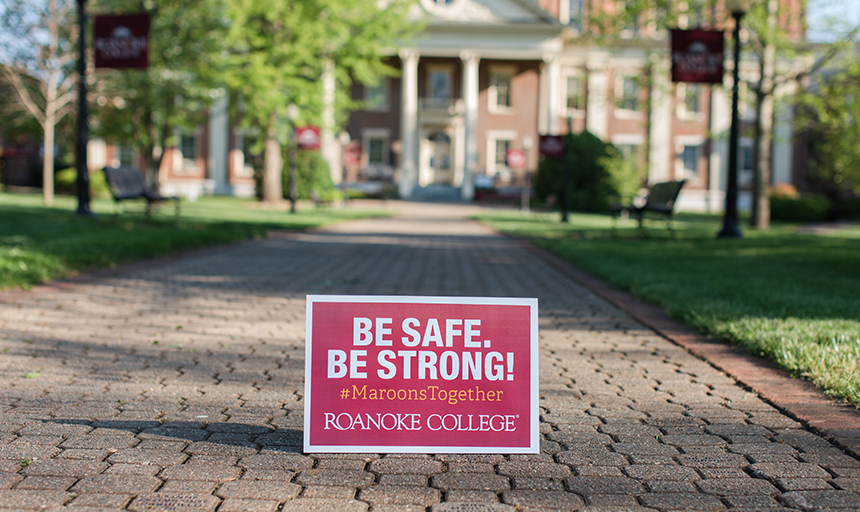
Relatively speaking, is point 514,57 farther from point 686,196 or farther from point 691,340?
point 691,340

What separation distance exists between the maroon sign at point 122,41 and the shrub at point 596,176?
19864mm

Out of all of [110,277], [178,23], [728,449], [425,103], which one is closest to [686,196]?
[425,103]

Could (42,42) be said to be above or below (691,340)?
above

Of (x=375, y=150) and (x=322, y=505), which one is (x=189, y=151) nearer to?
(x=375, y=150)

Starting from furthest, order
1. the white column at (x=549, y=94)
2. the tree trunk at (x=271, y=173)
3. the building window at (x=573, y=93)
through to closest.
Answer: the building window at (x=573, y=93) < the white column at (x=549, y=94) < the tree trunk at (x=271, y=173)

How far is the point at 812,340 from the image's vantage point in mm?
4965

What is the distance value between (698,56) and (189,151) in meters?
38.6

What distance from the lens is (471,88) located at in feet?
143

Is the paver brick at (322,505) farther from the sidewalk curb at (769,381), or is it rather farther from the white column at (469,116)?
the white column at (469,116)

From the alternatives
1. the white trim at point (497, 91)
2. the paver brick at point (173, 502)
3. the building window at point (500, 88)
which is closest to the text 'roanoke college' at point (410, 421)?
the paver brick at point (173, 502)

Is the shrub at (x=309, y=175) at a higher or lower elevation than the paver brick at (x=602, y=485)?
higher

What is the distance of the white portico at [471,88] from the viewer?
143 ft

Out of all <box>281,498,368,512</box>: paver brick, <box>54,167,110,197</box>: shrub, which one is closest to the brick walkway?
<box>281,498,368,512</box>: paver brick

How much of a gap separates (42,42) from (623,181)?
2157 centimetres
